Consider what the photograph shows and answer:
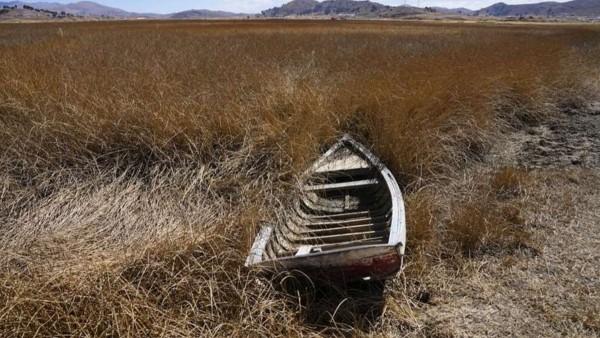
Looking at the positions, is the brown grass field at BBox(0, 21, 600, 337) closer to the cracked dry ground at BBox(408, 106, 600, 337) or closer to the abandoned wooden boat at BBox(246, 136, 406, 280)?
the cracked dry ground at BBox(408, 106, 600, 337)

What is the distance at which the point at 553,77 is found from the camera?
784 centimetres

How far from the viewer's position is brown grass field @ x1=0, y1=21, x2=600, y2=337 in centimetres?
255

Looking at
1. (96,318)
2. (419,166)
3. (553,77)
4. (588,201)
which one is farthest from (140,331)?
(553,77)

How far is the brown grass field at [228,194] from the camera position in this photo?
8.37ft

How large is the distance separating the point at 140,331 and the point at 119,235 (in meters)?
1.02

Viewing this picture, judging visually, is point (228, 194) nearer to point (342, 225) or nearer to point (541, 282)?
point (342, 225)

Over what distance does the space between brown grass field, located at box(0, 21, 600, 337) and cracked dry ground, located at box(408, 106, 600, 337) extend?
2 centimetres

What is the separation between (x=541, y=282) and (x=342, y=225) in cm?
154

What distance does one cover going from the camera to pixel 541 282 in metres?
3.08

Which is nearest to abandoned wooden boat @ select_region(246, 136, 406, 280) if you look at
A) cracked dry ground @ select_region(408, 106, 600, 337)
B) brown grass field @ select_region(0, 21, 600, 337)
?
brown grass field @ select_region(0, 21, 600, 337)

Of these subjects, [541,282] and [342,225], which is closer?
[541,282]

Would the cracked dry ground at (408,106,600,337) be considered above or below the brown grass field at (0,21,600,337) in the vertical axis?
below

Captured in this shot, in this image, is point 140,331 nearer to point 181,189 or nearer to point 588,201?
point 181,189

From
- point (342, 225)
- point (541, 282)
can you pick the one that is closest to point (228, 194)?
point (342, 225)
